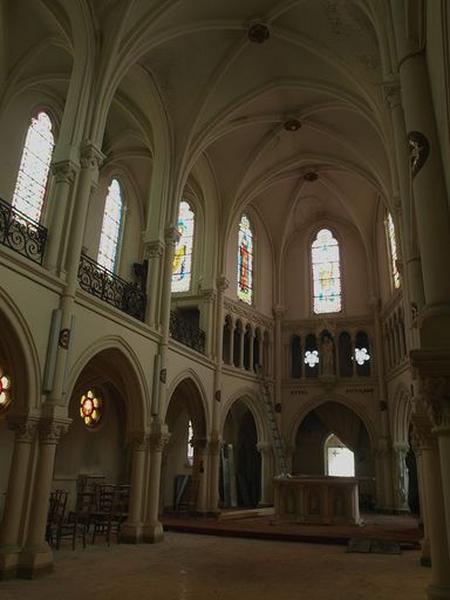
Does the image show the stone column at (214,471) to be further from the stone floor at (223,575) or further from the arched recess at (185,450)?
the stone floor at (223,575)

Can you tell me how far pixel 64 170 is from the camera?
11.1 m

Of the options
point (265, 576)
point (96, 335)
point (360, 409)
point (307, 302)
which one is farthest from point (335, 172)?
point (265, 576)

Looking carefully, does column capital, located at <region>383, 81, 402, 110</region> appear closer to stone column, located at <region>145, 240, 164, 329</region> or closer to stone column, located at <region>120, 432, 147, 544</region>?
stone column, located at <region>145, 240, 164, 329</region>

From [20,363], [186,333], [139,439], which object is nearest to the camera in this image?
[20,363]

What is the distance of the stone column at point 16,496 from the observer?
8469mm

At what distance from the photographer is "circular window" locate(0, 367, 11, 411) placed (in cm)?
1326

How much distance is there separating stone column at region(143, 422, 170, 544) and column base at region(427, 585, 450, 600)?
7783mm

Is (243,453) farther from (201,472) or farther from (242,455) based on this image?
(201,472)

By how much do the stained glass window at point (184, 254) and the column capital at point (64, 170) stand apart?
9.62 metres

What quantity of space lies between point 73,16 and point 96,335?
7.39 metres

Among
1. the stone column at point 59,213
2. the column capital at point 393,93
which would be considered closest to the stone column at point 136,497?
the stone column at point 59,213

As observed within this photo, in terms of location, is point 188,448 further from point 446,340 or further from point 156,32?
point 446,340

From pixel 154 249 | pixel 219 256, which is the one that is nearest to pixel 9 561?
pixel 154 249

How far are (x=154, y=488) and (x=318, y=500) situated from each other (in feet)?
18.7
